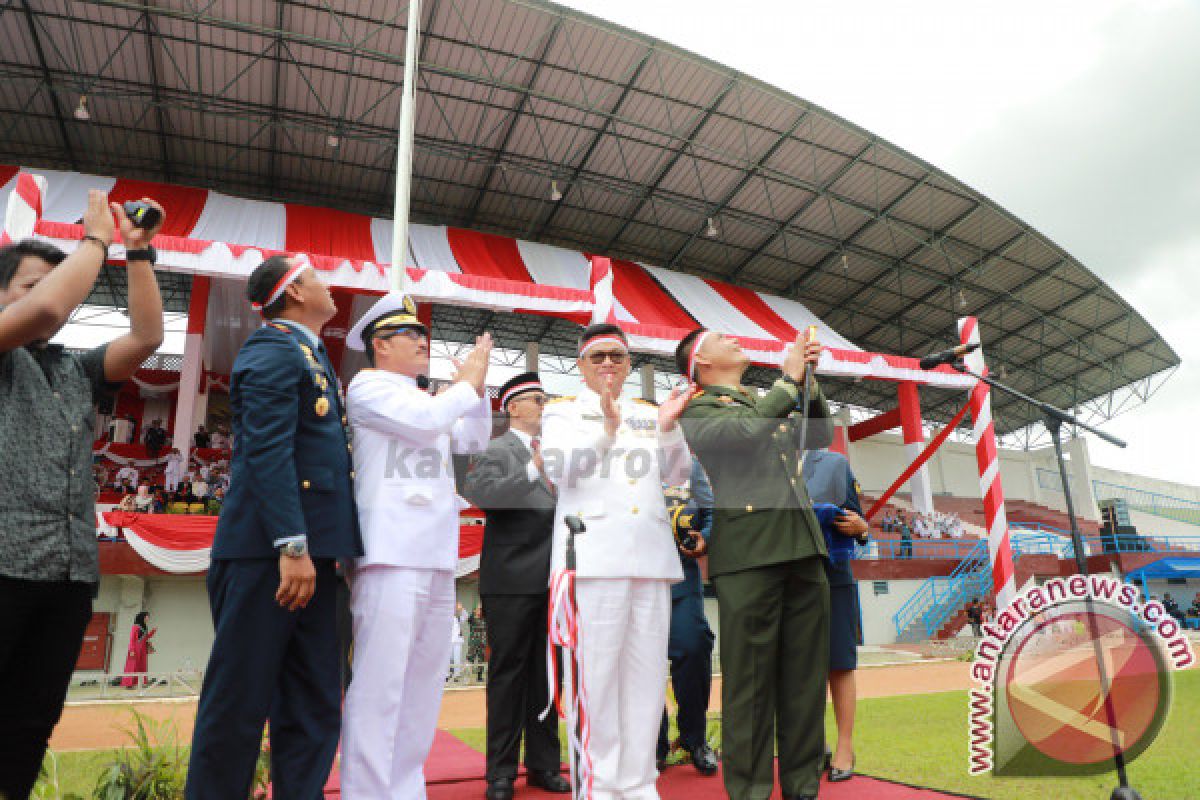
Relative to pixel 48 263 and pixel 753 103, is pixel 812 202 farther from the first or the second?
pixel 48 263

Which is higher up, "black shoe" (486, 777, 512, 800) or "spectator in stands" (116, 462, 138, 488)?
"spectator in stands" (116, 462, 138, 488)

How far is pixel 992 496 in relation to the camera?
21.4 feet

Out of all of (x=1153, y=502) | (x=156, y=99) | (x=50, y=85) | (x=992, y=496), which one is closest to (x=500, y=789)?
(x=992, y=496)

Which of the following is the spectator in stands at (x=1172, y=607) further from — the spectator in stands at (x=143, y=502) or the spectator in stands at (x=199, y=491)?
the spectator in stands at (x=143, y=502)

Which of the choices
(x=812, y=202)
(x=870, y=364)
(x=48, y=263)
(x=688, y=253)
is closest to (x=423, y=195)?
(x=688, y=253)

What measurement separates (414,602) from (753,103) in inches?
466

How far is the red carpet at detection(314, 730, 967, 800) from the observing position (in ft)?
8.09

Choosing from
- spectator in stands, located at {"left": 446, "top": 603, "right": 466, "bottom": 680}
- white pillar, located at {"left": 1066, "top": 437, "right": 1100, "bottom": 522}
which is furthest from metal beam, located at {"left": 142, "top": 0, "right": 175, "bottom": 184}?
white pillar, located at {"left": 1066, "top": 437, "right": 1100, "bottom": 522}

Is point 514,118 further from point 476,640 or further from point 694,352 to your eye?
point 694,352

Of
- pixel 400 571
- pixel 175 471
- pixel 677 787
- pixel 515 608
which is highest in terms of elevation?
pixel 175 471

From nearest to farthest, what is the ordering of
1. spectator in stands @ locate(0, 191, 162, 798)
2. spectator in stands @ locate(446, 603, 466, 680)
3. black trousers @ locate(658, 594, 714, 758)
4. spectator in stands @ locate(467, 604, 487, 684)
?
spectator in stands @ locate(0, 191, 162, 798) → black trousers @ locate(658, 594, 714, 758) → spectator in stands @ locate(446, 603, 466, 680) → spectator in stands @ locate(467, 604, 487, 684)

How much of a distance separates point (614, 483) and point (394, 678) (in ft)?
2.75

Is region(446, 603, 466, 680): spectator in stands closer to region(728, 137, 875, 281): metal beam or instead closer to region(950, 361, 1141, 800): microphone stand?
region(950, 361, 1141, 800): microphone stand

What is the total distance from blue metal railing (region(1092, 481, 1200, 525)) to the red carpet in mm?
26727
